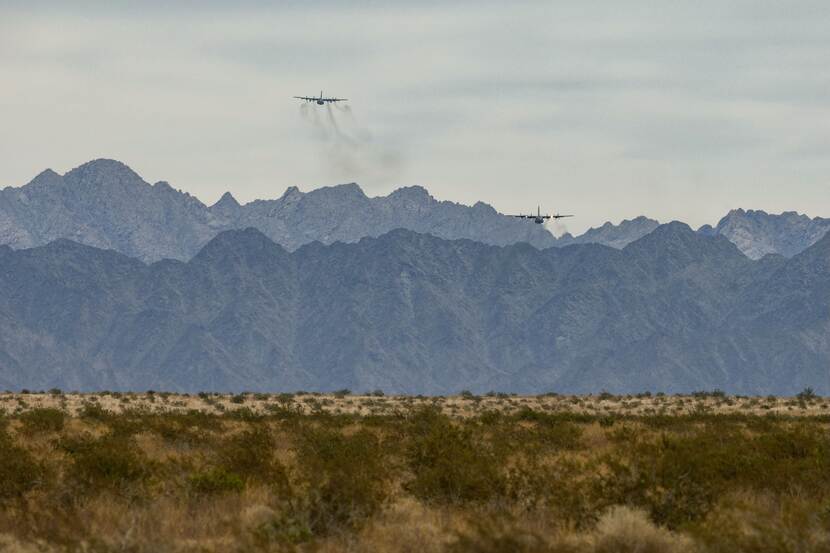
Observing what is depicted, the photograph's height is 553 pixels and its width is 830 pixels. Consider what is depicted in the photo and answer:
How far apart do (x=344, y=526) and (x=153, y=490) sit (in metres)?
5.22

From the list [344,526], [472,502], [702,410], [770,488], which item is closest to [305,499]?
[344,526]

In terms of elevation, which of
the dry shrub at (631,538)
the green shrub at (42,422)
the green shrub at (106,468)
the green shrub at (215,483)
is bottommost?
the dry shrub at (631,538)

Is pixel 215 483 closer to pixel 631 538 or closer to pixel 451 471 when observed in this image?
pixel 451 471

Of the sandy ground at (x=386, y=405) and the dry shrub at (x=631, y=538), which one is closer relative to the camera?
the dry shrub at (x=631, y=538)

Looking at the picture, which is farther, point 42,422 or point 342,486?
point 42,422

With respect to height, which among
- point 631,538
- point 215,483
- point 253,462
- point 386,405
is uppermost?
point 386,405

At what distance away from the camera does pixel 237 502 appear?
27.1 m

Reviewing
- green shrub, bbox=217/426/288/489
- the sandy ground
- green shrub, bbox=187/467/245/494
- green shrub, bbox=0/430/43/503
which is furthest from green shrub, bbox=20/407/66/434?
green shrub, bbox=187/467/245/494

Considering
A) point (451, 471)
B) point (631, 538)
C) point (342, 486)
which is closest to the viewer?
point (631, 538)

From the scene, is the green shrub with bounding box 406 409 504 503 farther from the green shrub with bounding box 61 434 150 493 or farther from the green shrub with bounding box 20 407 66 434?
the green shrub with bounding box 20 407 66 434

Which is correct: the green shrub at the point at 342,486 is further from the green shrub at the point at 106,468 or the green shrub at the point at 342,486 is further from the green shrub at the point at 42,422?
the green shrub at the point at 42,422

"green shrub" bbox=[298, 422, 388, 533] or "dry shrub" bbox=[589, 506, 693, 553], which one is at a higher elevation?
"green shrub" bbox=[298, 422, 388, 533]

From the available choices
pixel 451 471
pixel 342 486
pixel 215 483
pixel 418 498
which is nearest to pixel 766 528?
pixel 342 486

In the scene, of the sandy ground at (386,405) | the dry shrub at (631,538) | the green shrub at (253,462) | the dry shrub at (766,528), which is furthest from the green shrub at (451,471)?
the sandy ground at (386,405)
